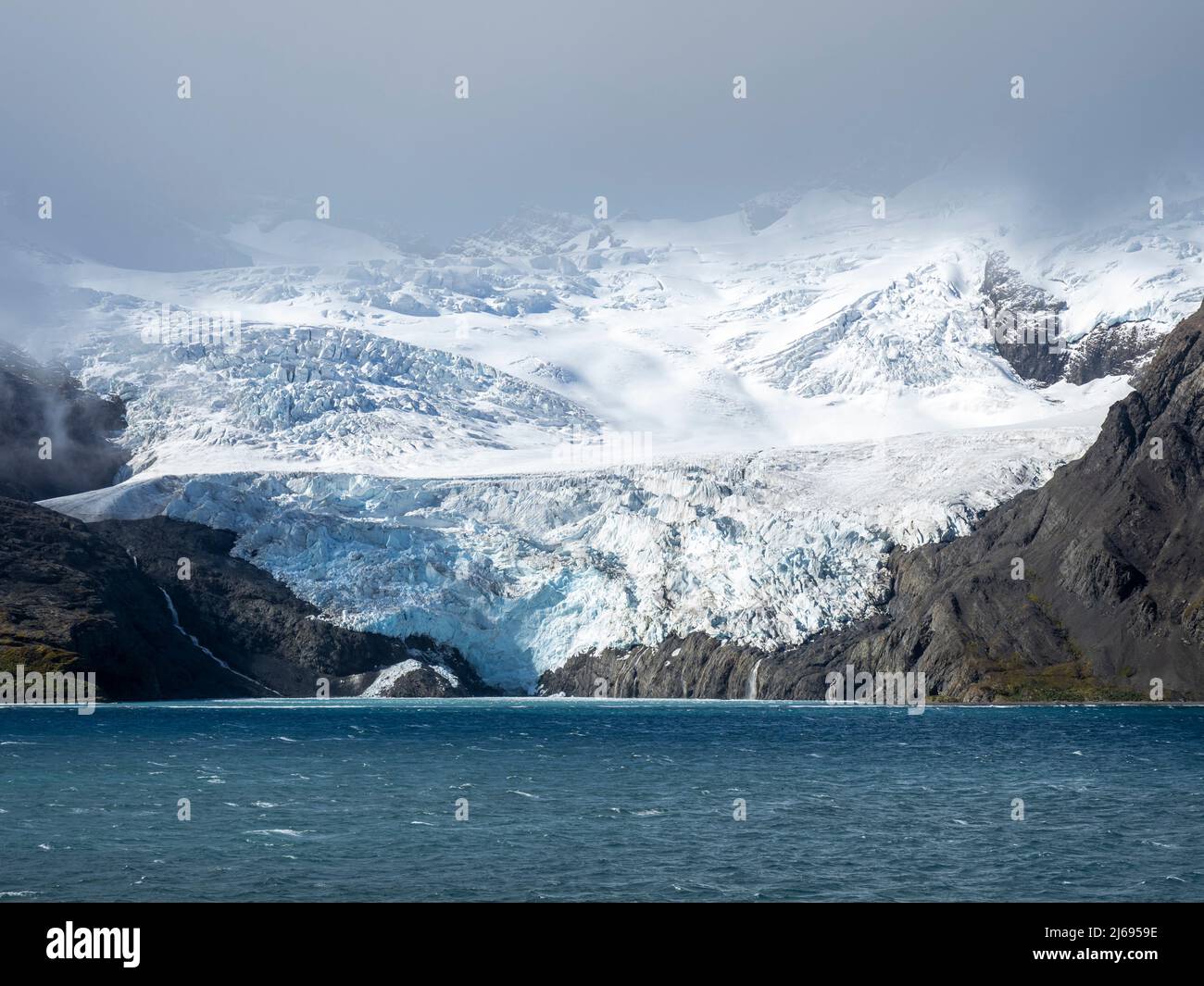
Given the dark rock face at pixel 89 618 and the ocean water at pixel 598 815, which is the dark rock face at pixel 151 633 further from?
the ocean water at pixel 598 815

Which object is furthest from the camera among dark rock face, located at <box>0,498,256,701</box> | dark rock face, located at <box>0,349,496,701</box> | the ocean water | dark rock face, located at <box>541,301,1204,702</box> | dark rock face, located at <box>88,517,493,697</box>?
dark rock face, located at <box>88,517,493,697</box>

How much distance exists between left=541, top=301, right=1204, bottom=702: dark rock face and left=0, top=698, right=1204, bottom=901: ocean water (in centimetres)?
4882

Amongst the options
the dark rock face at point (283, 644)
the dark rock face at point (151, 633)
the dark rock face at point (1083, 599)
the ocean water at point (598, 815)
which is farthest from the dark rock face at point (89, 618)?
the dark rock face at point (1083, 599)

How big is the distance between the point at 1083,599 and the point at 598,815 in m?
127

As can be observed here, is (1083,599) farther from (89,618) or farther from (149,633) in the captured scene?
(89,618)

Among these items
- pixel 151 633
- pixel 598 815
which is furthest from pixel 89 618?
pixel 598 815

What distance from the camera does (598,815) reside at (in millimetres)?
62500

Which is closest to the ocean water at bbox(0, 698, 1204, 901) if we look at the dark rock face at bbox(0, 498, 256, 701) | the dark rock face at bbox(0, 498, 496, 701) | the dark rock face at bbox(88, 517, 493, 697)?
the dark rock face at bbox(0, 498, 256, 701)

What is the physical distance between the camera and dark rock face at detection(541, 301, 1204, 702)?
539 feet

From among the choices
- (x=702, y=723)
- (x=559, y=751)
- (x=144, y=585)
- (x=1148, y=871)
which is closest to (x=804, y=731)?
(x=702, y=723)

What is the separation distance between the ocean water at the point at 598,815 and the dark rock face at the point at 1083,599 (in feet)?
160

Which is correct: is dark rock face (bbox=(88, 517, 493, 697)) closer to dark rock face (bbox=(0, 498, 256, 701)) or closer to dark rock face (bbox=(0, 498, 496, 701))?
dark rock face (bbox=(0, 498, 496, 701))

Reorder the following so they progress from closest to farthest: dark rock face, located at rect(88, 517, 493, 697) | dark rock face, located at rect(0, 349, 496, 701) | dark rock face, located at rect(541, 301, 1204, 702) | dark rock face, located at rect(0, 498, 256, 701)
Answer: dark rock face, located at rect(0, 498, 256, 701) < dark rock face, located at rect(0, 349, 496, 701) < dark rock face, located at rect(541, 301, 1204, 702) < dark rock face, located at rect(88, 517, 493, 697)
